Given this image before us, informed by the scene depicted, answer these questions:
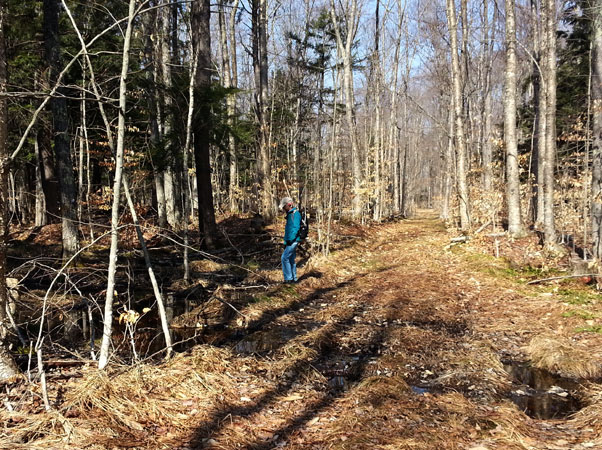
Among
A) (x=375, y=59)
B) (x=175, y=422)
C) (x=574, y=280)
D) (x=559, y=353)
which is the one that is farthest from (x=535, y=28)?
(x=175, y=422)

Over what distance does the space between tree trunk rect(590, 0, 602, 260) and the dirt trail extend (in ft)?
11.3

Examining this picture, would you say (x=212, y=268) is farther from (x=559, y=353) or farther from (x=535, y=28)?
(x=535, y=28)

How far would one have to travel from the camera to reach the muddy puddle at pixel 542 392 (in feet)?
12.4

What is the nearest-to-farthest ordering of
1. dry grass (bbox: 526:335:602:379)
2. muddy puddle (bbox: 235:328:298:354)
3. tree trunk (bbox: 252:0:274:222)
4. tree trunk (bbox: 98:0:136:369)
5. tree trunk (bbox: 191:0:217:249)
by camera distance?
tree trunk (bbox: 98:0:136:369)
dry grass (bbox: 526:335:602:379)
muddy puddle (bbox: 235:328:298:354)
tree trunk (bbox: 191:0:217:249)
tree trunk (bbox: 252:0:274:222)

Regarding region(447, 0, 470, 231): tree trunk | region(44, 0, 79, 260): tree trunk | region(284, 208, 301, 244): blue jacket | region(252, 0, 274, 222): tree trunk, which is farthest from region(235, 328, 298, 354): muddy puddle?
region(447, 0, 470, 231): tree trunk

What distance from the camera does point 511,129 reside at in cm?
1177

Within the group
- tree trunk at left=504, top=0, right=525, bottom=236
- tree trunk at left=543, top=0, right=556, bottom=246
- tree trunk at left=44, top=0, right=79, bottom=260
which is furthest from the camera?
tree trunk at left=504, top=0, right=525, bottom=236

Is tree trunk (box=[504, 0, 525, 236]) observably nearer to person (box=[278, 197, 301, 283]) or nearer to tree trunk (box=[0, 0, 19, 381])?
person (box=[278, 197, 301, 283])

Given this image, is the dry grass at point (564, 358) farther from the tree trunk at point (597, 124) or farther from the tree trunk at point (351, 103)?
the tree trunk at point (351, 103)

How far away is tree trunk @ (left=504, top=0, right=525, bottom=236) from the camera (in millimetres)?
11477

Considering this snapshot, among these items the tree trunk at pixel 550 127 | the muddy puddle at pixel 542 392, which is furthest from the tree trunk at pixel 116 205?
the tree trunk at pixel 550 127

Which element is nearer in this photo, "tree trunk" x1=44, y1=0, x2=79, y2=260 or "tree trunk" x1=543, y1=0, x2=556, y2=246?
"tree trunk" x1=44, y1=0, x2=79, y2=260

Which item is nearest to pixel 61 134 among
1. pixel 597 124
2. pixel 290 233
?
pixel 290 233

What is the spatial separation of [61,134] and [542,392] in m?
10.6
